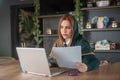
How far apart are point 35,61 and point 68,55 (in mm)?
280

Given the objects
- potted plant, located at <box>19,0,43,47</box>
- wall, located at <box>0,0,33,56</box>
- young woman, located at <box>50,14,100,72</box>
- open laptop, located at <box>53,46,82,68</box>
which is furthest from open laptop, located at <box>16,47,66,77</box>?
wall, located at <box>0,0,33,56</box>

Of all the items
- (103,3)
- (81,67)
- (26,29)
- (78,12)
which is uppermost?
(103,3)

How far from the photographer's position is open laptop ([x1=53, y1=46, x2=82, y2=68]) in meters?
1.62

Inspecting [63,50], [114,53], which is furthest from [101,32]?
[63,50]

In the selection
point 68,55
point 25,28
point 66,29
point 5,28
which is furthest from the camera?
point 5,28

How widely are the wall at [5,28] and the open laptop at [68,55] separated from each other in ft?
13.9

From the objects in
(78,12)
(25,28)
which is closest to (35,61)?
(78,12)

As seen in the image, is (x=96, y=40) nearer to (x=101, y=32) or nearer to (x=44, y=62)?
(x=101, y=32)

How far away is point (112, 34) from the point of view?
4.13m

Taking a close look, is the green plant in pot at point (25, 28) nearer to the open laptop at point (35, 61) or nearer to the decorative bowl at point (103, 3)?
the decorative bowl at point (103, 3)

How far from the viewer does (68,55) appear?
1645 mm

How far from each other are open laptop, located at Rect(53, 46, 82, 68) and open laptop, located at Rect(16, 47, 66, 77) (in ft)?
0.36

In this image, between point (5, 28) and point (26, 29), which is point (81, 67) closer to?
point (26, 29)

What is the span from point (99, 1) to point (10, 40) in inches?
110
